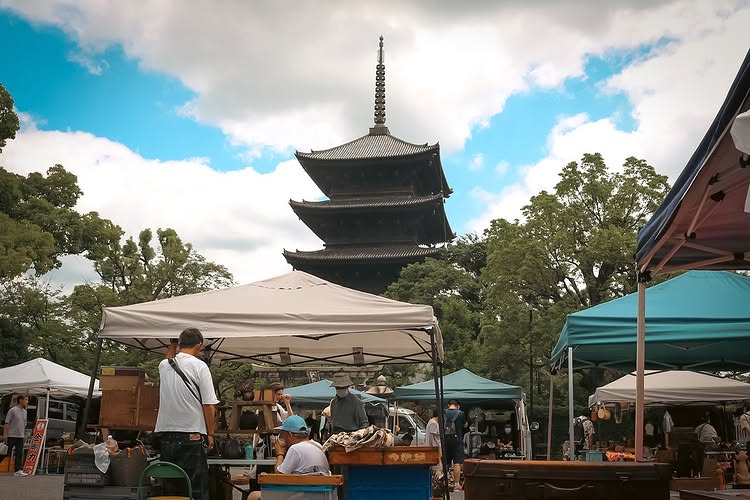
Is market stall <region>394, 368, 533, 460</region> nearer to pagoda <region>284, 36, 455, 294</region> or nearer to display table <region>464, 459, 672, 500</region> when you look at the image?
display table <region>464, 459, 672, 500</region>

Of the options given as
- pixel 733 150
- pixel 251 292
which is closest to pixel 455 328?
pixel 251 292

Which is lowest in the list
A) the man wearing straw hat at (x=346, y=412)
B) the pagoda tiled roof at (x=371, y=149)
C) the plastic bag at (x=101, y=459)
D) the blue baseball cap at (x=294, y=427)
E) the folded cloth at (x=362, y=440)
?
the plastic bag at (x=101, y=459)

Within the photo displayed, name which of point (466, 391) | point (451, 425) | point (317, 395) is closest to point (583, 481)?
point (451, 425)

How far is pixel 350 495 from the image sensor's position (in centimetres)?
576

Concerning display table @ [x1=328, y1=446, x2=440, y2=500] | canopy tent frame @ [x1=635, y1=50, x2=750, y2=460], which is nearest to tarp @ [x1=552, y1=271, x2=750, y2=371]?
canopy tent frame @ [x1=635, y1=50, x2=750, y2=460]

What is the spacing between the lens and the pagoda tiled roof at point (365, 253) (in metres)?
36.9

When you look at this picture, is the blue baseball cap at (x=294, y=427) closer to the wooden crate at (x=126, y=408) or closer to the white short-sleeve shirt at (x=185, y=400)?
the white short-sleeve shirt at (x=185, y=400)

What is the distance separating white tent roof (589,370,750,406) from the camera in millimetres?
13859

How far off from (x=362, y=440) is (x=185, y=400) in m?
1.27

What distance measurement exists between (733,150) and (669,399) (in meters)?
10.8

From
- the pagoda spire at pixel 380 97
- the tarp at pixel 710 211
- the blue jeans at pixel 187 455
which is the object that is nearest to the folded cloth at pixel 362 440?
the blue jeans at pixel 187 455

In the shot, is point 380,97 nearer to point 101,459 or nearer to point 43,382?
point 43,382

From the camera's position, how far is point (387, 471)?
225 inches

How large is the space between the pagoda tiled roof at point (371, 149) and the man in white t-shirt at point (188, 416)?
1267 inches
